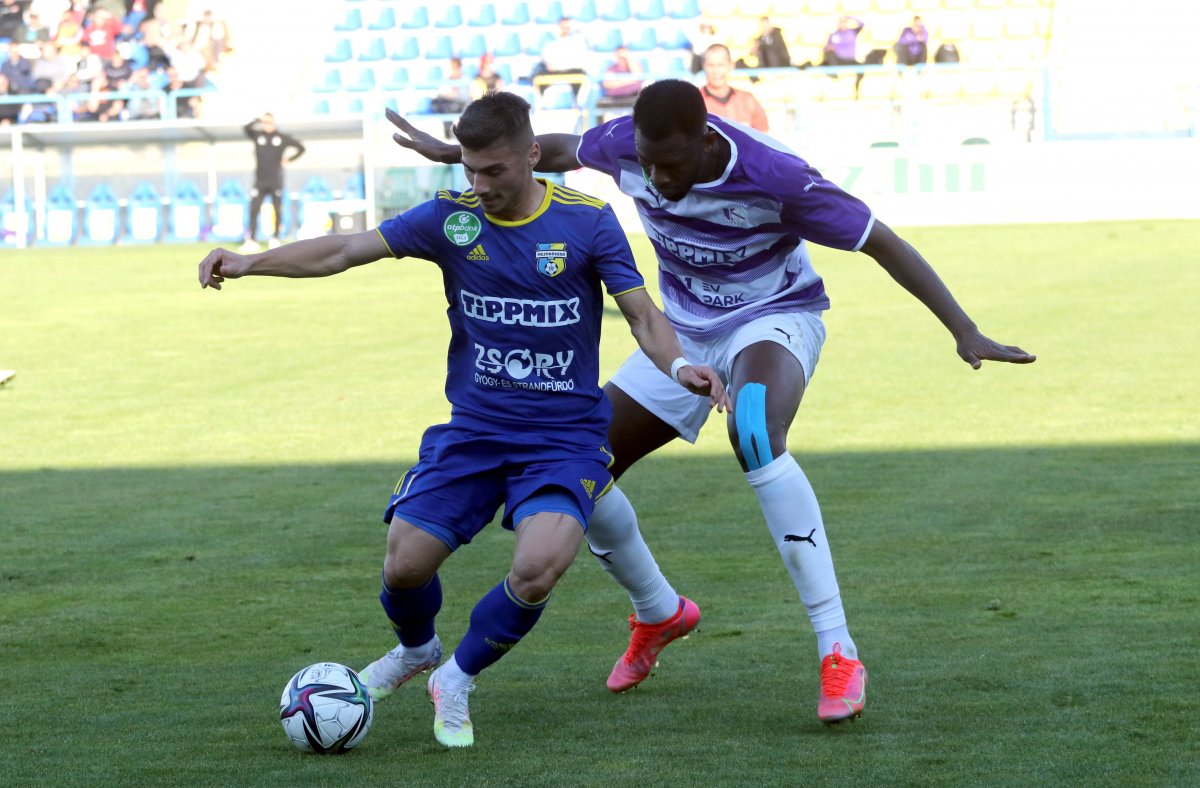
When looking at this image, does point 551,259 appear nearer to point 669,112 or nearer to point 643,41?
point 669,112

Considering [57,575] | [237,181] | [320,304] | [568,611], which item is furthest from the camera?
[237,181]

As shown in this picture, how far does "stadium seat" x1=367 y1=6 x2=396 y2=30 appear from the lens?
34.4 metres

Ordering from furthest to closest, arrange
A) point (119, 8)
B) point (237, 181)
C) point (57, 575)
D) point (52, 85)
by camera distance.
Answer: point (119, 8) → point (52, 85) → point (237, 181) → point (57, 575)

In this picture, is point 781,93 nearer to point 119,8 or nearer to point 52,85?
point 52,85

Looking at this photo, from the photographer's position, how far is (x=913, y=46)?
27.3 metres

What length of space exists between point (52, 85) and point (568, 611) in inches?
1106

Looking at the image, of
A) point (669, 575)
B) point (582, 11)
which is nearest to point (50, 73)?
point (582, 11)

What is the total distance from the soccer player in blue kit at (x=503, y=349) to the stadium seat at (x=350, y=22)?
3111 centimetres

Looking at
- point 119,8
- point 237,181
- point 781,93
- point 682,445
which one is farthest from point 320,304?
point 119,8

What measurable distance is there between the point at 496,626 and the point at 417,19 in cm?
3130

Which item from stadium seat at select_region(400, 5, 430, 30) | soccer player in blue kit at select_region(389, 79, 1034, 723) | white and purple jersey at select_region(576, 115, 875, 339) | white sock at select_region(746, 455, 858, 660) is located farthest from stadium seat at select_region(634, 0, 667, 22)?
white sock at select_region(746, 455, 858, 660)

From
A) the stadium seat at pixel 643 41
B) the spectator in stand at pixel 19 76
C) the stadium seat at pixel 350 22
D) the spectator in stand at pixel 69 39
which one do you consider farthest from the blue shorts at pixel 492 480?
the stadium seat at pixel 350 22

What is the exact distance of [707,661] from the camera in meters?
5.20

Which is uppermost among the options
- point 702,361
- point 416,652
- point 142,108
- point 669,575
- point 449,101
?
point 702,361
